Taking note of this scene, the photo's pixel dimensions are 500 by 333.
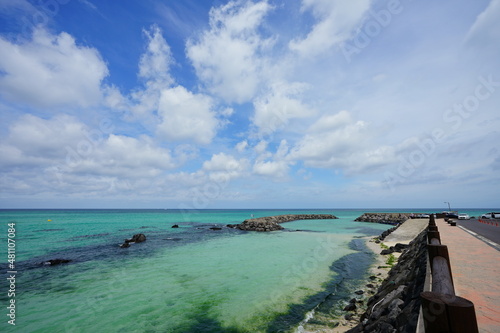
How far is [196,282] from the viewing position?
13.4 meters

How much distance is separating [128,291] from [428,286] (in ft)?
43.3

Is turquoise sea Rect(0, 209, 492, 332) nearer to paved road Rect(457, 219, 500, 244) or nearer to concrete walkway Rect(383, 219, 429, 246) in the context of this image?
concrete walkway Rect(383, 219, 429, 246)

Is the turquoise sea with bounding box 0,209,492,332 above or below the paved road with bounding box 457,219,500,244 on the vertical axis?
below

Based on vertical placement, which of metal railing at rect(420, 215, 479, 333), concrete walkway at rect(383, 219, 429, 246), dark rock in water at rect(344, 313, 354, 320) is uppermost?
metal railing at rect(420, 215, 479, 333)

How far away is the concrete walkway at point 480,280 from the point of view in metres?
4.73

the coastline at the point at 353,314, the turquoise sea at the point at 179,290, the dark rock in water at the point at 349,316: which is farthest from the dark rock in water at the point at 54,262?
the dark rock in water at the point at 349,316

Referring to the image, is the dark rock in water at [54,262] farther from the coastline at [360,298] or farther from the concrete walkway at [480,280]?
the concrete walkway at [480,280]

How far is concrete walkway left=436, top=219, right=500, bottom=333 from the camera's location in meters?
4.73

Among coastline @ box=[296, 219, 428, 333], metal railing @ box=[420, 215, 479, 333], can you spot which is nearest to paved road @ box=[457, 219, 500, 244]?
coastline @ box=[296, 219, 428, 333]

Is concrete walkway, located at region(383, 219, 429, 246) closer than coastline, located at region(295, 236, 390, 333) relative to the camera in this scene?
No

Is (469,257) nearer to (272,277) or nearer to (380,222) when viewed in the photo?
(272,277)

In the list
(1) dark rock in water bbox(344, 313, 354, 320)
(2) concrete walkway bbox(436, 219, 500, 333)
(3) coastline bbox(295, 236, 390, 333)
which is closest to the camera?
(2) concrete walkway bbox(436, 219, 500, 333)

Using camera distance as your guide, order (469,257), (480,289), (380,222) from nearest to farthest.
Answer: (480,289) → (469,257) → (380,222)

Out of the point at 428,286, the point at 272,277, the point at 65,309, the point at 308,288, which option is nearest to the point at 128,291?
the point at 65,309
